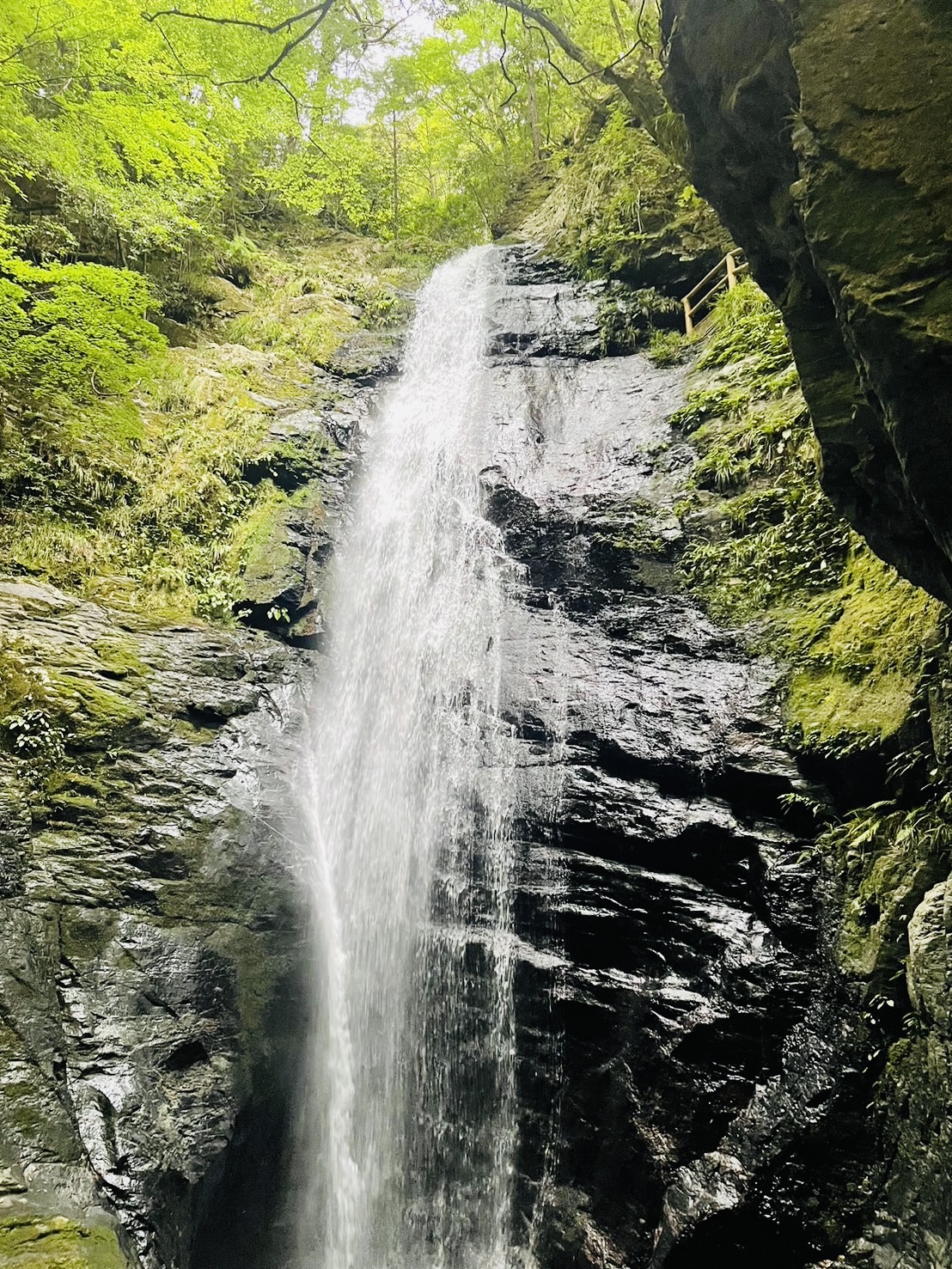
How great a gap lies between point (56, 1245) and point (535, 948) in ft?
11.8

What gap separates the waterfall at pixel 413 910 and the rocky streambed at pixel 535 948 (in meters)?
0.28

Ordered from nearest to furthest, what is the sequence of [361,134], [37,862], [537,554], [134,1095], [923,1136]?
[923,1136] → [134,1095] → [37,862] → [537,554] → [361,134]

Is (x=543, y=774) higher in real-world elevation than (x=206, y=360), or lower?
lower

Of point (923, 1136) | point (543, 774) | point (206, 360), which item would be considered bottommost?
point (923, 1136)

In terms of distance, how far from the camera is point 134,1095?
481 centimetres

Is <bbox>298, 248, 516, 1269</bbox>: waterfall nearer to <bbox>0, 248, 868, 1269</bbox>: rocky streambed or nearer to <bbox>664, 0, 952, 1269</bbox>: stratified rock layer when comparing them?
<bbox>0, 248, 868, 1269</bbox>: rocky streambed

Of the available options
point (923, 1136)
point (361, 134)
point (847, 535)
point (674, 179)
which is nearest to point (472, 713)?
point (847, 535)

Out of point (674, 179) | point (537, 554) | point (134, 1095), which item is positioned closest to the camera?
point (134, 1095)

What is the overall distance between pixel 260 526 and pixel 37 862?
5.02 m

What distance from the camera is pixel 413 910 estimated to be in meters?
6.63

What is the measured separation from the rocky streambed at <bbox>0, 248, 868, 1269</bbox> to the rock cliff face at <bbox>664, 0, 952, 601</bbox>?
3.00 metres

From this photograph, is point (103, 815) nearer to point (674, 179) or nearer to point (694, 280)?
point (694, 280)

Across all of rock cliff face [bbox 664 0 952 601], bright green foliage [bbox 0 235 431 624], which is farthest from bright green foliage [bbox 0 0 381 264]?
rock cliff face [bbox 664 0 952 601]

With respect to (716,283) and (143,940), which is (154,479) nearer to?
(143,940)
